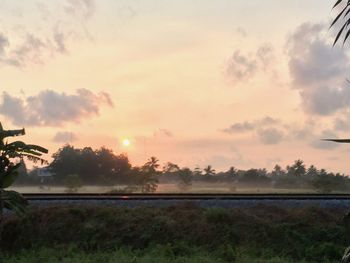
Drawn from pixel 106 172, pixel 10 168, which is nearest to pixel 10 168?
pixel 10 168

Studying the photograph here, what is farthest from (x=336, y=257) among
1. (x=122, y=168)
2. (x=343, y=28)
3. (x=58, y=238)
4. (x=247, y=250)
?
(x=122, y=168)

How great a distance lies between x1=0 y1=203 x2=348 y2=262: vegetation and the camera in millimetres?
16297

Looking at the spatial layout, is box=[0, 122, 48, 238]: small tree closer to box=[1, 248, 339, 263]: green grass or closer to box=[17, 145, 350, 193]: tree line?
box=[1, 248, 339, 263]: green grass

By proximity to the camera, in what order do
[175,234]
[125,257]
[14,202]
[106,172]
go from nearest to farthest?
[125,257] < [175,234] < [14,202] < [106,172]

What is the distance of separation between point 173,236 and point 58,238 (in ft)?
13.2

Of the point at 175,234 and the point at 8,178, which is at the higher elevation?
the point at 8,178

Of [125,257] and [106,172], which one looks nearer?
[125,257]

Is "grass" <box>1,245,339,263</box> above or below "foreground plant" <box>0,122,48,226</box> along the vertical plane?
below

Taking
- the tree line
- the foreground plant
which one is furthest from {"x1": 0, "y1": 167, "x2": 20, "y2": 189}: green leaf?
the tree line

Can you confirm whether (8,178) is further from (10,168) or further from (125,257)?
(125,257)

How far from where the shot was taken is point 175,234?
56.5ft

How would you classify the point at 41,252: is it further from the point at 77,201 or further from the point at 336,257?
the point at 336,257

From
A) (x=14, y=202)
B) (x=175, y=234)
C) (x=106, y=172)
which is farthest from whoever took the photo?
(x=106, y=172)

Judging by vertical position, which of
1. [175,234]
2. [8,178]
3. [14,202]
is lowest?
[175,234]
